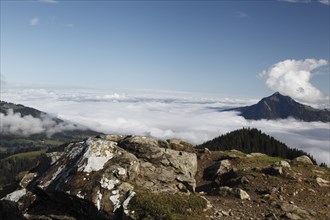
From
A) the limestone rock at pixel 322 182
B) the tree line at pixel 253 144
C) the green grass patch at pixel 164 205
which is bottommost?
the tree line at pixel 253 144

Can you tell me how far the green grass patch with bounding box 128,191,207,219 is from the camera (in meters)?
26.8

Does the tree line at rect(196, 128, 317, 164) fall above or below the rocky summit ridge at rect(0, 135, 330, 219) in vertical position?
below

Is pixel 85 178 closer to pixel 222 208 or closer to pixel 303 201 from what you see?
pixel 222 208

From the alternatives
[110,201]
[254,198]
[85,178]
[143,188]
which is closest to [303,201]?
[254,198]

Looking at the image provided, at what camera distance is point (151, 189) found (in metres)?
31.3

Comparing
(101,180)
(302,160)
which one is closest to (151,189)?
(101,180)

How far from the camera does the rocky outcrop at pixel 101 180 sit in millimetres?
29453

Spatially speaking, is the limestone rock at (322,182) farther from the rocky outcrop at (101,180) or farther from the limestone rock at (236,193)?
the rocky outcrop at (101,180)

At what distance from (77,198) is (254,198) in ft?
52.4

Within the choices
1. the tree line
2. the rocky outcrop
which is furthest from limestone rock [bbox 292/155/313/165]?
the tree line

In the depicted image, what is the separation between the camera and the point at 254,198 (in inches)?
1272

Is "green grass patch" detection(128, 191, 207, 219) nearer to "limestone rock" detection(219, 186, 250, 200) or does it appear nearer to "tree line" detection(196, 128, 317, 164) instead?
"limestone rock" detection(219, 186, 250, 200)

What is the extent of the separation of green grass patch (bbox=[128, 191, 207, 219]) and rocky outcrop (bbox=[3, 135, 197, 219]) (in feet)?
3.21

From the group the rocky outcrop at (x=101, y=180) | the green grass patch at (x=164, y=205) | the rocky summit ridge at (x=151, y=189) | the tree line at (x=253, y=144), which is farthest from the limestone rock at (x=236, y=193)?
the tree line at (x=253, y=144)
